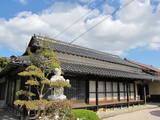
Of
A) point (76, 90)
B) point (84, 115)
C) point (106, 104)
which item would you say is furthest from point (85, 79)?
point (84, 115)

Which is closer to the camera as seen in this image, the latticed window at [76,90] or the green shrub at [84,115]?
the green shrub at [84,115]

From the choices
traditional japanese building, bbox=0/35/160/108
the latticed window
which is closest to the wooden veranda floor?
traditional japanese building, bbox=0/35/160/108

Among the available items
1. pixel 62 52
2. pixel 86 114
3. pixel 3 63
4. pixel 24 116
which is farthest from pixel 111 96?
pixel 3 63

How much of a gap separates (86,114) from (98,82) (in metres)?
5.09

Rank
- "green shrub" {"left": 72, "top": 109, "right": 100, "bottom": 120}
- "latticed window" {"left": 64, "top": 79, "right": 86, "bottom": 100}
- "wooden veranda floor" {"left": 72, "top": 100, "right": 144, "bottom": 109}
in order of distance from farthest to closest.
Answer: "latticed window" {"left": 64, "top": 79, "right": 86, "bottom": 100} < "wooden veranda floor" {"left": 72, "top": 100, "right": 144, "bottom": 109} < "green shrub" {"left": 72, "top": 109, "right": 100, "bottom": 120}

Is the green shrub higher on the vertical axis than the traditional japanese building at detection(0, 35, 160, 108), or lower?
lower

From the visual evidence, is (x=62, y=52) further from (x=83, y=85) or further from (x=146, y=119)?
(x=146, y=119)

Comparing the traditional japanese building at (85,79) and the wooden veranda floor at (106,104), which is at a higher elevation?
the traditional japanese building at (85,79)

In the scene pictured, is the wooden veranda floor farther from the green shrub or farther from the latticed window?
the green shrub

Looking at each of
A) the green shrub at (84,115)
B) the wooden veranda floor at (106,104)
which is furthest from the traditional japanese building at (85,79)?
the green shrub at (84,115)

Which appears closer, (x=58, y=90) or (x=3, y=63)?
(x=58, y=90)

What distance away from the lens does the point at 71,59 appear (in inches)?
484

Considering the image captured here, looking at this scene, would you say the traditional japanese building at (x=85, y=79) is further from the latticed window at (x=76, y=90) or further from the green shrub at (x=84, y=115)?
the green shrub at (x=84, y=115)

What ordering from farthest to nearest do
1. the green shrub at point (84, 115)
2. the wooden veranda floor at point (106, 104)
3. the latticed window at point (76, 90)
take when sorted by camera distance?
the latticed window at point (76, 90) → the wooden veranda floor at point (106, 104) → the green shrub at point (84, 115)
